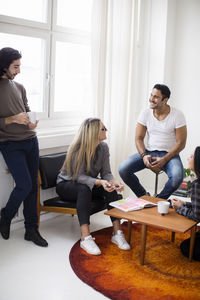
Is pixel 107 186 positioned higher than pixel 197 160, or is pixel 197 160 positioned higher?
pixel 197 160

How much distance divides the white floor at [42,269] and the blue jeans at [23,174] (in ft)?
0.74

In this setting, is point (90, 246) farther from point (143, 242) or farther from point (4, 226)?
point (4, 226)

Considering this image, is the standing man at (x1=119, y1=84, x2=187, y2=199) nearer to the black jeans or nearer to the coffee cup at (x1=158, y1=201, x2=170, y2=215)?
the black jeans

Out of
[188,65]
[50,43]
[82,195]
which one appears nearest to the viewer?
[82,195]

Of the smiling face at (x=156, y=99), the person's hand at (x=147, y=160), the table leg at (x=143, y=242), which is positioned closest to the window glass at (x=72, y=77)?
the smiling face at (x=156, y=99)

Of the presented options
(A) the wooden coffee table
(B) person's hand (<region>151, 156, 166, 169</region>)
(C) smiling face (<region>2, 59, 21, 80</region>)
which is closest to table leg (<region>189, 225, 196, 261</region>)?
(A) the wooden coffee table

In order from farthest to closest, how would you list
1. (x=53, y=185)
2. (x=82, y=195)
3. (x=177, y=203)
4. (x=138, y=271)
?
(x=53, y=185) → (x=82, y=195) → (x=177, y=203) → (x=138, y=271)

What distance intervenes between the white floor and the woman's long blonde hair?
0.55 m

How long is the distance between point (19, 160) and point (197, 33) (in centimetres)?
283

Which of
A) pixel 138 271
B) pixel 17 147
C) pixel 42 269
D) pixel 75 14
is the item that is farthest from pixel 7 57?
pixel 138 271

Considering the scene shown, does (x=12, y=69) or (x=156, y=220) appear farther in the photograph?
(x=12, y=69)

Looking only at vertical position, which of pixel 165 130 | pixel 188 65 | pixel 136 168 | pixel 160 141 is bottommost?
pixel 136 168

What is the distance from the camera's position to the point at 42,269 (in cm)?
273

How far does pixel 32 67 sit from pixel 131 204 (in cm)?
158
